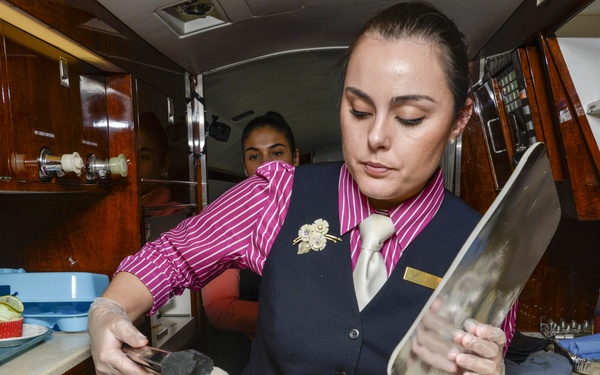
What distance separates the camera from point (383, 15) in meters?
1.14

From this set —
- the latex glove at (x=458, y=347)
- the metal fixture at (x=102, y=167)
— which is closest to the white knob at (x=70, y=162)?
the metal fixture at (x=102, y=167)

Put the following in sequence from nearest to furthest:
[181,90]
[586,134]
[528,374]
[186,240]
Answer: [186,240] < [586,134] < [528,374] < [181,90]

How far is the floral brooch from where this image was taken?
1210 millimetres

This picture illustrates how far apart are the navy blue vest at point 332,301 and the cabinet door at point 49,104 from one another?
90cm

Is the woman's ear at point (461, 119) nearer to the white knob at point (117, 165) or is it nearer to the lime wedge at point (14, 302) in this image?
the white knob at point (117, 165)

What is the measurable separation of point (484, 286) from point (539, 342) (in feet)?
4.23

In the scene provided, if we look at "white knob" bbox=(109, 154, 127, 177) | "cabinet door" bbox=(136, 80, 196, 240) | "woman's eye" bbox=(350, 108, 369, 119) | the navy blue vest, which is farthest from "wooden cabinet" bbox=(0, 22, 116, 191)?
"woman's eye" bbox=(350, 108, 369, 119)

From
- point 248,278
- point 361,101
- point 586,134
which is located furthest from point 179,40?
point 586,134

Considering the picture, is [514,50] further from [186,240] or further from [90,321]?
[90,321]

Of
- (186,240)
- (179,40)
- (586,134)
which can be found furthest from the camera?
(179,40)

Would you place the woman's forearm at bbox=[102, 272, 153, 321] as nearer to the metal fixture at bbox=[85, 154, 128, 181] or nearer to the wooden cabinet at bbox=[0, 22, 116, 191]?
the wooden cabinet at bbox=[0, 22, 116, 191]

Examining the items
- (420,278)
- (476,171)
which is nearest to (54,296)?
(420,278)

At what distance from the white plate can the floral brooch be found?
0.99m

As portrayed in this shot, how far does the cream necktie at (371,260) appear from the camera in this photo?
1141 millimetres
